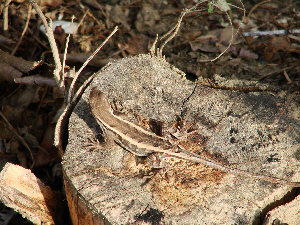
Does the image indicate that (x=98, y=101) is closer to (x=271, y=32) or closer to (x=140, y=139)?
(x=140, y=139)

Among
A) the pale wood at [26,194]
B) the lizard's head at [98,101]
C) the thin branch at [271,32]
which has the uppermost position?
the lizard's head at [98,101]

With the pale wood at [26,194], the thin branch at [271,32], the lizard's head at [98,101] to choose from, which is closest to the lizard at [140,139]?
the lizard's head at [98,101]

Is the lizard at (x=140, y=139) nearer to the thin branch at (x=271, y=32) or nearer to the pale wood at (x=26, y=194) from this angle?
the pale wood at (x=26, y=194)

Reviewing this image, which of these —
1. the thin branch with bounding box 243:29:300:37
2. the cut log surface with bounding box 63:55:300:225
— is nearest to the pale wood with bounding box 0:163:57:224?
the cut log surface with bounding box 63:55:300:225

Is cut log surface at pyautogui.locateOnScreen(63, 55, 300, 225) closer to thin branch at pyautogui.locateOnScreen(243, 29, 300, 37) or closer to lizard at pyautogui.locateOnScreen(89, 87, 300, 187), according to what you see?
lizard at pyautogui.locateOnScreen(89, 87, 300, 187)

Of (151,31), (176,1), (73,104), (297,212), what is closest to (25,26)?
(151,31)
